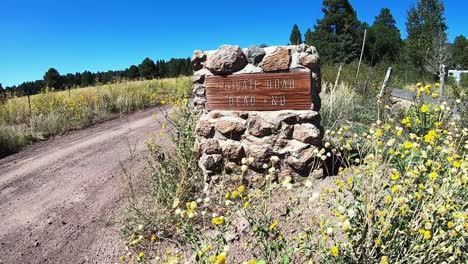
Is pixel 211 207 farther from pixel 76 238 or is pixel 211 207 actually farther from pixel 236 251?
pixel 76 238

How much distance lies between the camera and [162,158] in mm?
4195

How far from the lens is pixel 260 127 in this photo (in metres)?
3.59

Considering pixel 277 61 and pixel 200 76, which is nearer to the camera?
pixel 277 61

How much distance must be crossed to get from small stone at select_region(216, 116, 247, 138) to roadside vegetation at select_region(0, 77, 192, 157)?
11.2ft

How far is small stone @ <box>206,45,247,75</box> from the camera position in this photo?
3.68 metres

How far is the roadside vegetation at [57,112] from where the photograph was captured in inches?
322

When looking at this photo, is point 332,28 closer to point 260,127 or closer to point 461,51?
point 461,51

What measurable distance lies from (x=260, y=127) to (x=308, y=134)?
1.67ft

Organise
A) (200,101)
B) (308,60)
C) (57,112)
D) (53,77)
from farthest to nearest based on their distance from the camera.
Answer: (53,77) → (57,112) → (200,101) → (308,60)

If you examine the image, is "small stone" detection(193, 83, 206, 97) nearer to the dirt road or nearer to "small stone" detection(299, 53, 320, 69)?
"small stone" detection(299, 53, 320, 69)

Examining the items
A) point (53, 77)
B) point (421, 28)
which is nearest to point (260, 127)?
point (421, 28)

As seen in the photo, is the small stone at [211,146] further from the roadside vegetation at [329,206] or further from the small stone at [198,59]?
the small stone at [198,59]

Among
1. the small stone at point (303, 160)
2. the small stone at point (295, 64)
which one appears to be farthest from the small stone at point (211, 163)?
the small stone at point (295, 64)

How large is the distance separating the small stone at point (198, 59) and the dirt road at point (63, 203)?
192 centimetres
